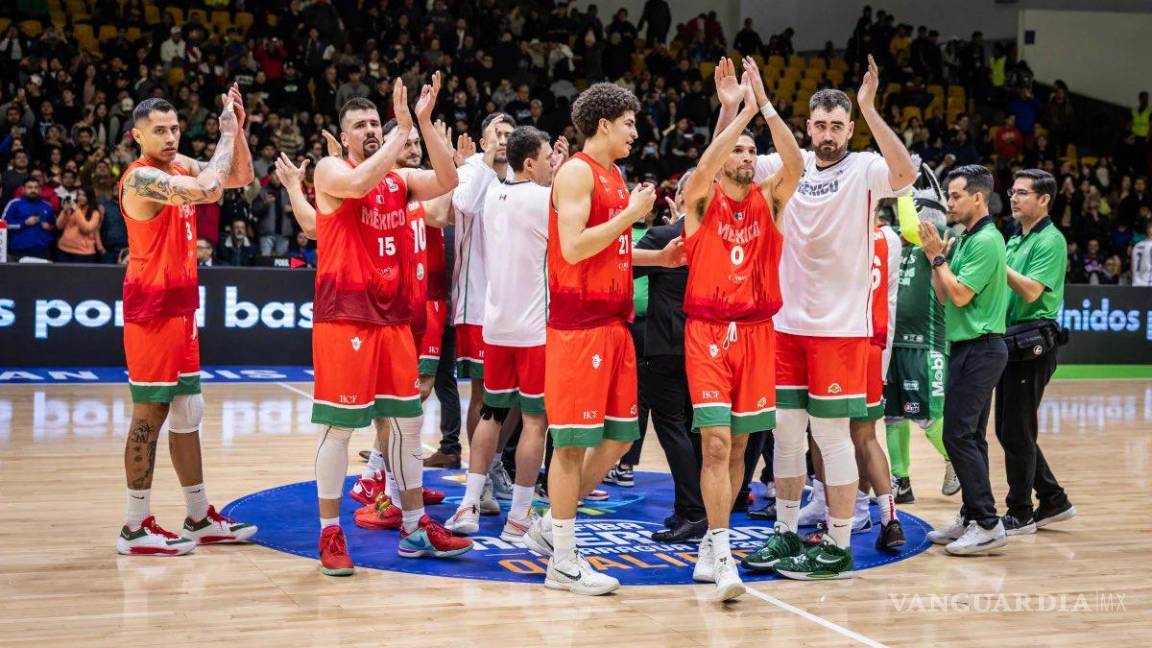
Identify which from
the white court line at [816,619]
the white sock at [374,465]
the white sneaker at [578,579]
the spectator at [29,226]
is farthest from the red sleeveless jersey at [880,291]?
the spectator at [29,226]

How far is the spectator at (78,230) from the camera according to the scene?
1388cm

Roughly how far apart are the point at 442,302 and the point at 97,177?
8.19 meters

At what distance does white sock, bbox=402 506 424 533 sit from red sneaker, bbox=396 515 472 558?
0.20 feet

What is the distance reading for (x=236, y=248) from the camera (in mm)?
14602

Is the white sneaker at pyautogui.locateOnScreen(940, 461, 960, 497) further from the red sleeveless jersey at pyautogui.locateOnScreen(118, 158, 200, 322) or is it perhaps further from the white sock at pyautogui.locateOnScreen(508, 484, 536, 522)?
the red sleeveless jersey at pyautogui.locateOnScreen(118, 158, 200, 322)

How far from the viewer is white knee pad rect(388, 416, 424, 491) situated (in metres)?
6.05

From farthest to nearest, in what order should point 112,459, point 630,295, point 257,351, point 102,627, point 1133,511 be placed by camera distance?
point 257,351 < point 112,459 < point 1133,511 < point 630,295 < point 102,627

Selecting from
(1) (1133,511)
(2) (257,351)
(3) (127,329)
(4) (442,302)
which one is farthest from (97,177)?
(1) (1133,511)

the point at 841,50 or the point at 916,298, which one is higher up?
the point at 841,50

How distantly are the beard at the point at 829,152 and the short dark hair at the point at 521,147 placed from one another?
4.96ft

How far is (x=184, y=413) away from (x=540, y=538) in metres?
1.88

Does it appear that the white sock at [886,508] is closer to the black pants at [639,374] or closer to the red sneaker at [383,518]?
the black pants at [639,374]

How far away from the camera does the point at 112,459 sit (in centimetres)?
859

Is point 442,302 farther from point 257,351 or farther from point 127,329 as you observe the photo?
point 257,351
